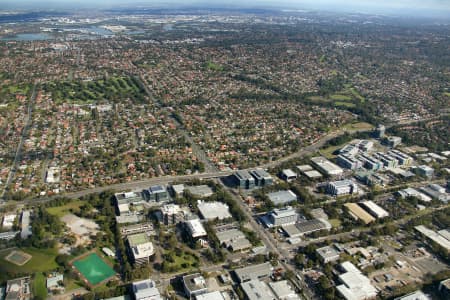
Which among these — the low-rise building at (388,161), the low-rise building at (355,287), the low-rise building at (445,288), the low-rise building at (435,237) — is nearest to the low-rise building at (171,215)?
the low-rise building at (355,287)

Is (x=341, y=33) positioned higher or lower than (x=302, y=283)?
higher

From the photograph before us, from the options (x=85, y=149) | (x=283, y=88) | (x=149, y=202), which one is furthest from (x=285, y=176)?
(x=283, y=88)

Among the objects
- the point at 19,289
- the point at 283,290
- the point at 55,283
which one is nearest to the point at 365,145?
the point at 283,290

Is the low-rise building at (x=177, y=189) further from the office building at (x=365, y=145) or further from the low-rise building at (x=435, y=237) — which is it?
the office building at (x=365, y=145)

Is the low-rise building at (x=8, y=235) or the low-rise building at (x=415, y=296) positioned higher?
the low-rise building at (x=8, y=235)

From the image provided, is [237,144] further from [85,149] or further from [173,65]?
[173,65]

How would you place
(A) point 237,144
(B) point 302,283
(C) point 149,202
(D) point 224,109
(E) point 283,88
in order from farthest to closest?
(E) point 283,88 < (D) point 224,109 < (A) point 237,144 < (C) point 149,202 < (B) point 302,283

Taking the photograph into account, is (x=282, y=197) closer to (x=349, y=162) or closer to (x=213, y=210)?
(x=213, y=210)
